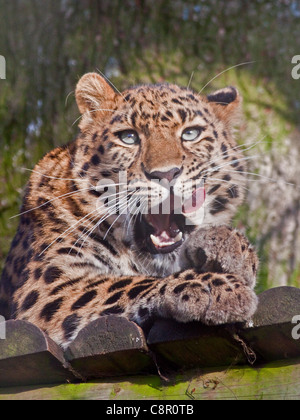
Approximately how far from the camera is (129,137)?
420 centimetres

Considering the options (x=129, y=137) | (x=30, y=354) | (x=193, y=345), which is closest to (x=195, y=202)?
(x=129, y=137)

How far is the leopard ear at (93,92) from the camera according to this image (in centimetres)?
434

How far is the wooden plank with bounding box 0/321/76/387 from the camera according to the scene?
2.98 m

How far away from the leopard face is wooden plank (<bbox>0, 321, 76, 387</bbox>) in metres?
0.94

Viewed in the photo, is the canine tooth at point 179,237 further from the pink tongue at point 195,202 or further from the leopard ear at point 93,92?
the leopard ear at point 93,92

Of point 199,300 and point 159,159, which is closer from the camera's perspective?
point 199,300

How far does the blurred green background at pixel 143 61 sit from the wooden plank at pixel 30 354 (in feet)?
10.2

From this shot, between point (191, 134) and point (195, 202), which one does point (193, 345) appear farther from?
point (191, 134)

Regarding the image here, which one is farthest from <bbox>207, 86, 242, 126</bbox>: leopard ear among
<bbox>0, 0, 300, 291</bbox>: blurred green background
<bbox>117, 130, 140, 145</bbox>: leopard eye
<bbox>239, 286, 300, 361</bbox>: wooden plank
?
<bbox>239, 286, 300, 361</bbox>: wooden plank

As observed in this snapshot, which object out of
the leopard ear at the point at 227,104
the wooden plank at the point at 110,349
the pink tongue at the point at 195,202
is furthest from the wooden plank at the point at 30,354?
the leopard ear at the point at 227,104

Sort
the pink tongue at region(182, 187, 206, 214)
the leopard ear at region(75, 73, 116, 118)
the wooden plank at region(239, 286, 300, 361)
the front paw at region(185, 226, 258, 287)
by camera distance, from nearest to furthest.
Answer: the wooden plank at region(239, 286, 300, 361) → the front paw at region(185, 226, 258, 287) → the pink tongue at region(182, 187, 206, 214) → the leopard ear at region(75, 73, 116, 118)

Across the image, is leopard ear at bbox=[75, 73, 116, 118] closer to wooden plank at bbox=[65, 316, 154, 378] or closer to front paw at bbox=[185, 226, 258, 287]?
front paw at bbox=[185, 226, 258, 287]

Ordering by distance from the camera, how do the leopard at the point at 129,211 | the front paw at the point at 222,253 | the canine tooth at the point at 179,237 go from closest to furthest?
1. the front paw at the point at 222,253
2. the leopard at the point at 129,211
3. the canine tooth at the point at 179,237

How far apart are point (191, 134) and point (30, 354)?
1.77 metres
